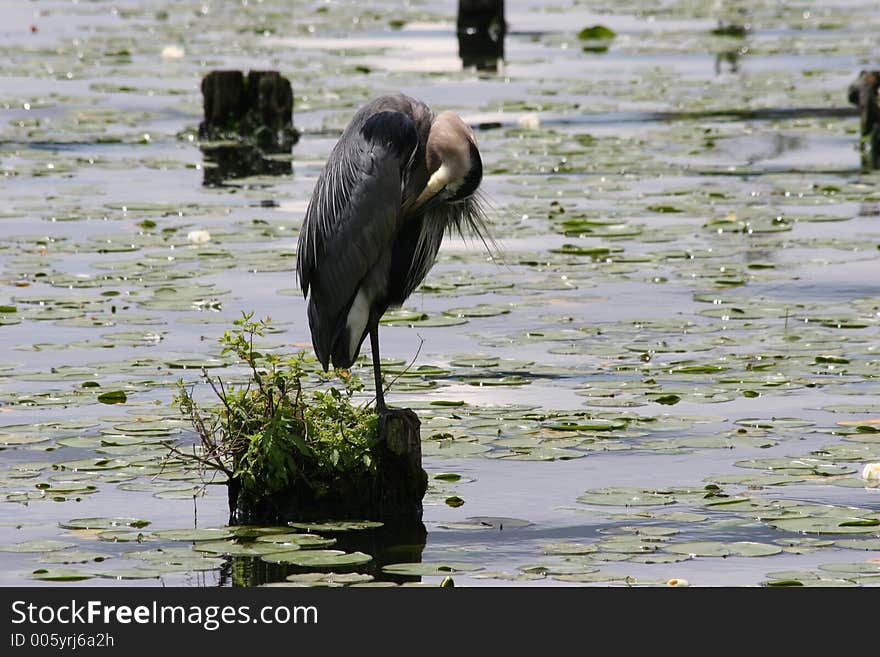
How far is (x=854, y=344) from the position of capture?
904 centimetres

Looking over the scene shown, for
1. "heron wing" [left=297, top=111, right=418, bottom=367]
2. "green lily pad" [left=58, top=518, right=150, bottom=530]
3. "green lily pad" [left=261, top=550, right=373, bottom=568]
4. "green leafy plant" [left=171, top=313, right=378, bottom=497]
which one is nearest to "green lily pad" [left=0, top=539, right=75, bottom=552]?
"green lily pad" [left=58, top=518, right=150, bottom=530]

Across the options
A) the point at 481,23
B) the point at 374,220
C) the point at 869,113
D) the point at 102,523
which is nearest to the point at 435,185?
the point at 374,220

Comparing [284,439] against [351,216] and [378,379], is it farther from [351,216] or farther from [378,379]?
[351,216]

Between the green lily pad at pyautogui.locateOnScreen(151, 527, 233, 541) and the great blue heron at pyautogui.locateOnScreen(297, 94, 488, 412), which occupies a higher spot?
the great blue heron at pyautogui.locateOnScreen(297, 94, 488, 412)

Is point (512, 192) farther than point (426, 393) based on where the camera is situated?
Yes

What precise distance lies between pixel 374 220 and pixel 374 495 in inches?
45.7

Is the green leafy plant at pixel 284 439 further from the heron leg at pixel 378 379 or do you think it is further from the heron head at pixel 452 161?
the heron head at pixel 452 161

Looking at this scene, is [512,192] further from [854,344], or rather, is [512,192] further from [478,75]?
[478,75]

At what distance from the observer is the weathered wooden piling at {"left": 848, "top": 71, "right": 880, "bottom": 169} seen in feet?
49.3

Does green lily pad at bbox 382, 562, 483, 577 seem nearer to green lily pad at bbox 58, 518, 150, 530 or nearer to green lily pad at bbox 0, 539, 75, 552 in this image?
green lily pad at bbox 58, 518, 150, 530

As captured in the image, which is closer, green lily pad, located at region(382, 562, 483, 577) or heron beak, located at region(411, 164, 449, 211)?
green lily pad, located at region(382, 562, 483, 577)

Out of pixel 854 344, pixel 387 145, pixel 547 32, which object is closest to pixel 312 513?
pixel 387 145

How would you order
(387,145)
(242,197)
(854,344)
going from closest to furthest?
1. (387,145)
2. (854,344)
3. (242,197)

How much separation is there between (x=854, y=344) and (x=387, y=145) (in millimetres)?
3029
